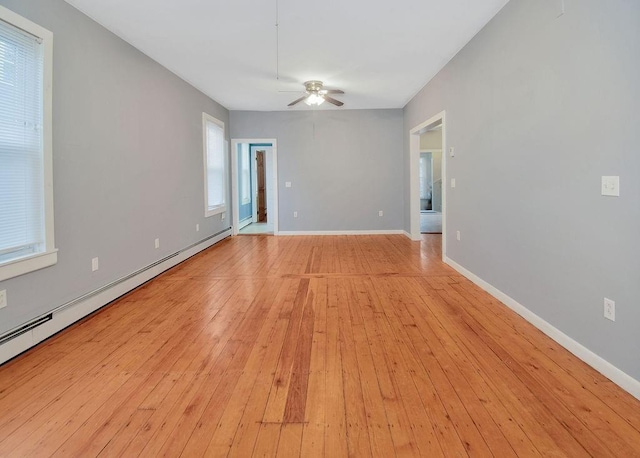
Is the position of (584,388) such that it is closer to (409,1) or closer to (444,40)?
(409,1)

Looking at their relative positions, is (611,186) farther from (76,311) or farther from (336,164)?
(336,164)

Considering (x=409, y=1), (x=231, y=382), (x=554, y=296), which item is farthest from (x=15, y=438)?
(x=409, y=1)

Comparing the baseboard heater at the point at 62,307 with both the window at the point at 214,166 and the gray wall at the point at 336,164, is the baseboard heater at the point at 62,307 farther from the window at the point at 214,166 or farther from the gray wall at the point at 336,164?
the gray wall at the point at 336,164

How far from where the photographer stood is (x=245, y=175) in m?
9.81

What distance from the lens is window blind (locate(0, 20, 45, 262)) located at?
2342mm

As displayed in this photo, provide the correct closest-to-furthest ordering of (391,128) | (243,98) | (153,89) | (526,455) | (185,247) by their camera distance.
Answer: (526,455)
(153,89)
(185,247)
(243,98)
(391,128)

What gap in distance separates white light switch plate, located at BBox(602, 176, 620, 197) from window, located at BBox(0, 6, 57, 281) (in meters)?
3.53

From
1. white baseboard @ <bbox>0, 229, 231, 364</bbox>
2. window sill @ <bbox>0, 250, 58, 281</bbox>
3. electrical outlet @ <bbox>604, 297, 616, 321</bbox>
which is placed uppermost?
window sill @ <bbox>0, 250, 58, 281</bbox>

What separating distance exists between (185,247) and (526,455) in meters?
4.82

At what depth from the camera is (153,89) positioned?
438cm

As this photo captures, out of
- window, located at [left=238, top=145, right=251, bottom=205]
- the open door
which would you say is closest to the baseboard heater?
window, located at [left=238, top=145, right=251, bottom=205]

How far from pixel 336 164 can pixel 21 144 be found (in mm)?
5748

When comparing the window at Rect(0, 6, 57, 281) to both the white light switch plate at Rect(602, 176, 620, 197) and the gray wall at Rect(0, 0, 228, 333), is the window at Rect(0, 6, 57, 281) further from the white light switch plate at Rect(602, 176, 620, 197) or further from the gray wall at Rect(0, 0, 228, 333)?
the white light switch plate at Rect(602, 176, 620, 197)

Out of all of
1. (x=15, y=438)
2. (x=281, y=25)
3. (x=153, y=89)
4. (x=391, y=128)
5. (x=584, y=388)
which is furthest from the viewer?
(x=391, y=128)
